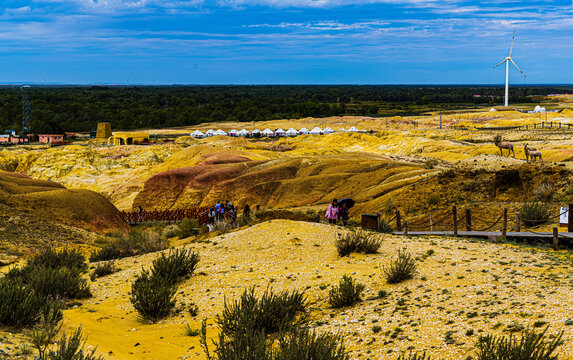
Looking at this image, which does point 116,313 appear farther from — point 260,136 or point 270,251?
point 260,136

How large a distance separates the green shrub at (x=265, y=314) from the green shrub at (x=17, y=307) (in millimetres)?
3344

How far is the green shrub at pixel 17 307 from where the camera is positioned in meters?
8.88

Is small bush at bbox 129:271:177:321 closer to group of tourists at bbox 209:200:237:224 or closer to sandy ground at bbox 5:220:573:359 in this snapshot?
sandy ground at bbox 5:220:573:359

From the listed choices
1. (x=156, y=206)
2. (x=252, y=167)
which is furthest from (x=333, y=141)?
(x=156, y=206)

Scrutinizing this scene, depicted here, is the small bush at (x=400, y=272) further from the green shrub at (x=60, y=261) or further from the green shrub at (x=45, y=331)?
the green shrub at (x=60, y=261)

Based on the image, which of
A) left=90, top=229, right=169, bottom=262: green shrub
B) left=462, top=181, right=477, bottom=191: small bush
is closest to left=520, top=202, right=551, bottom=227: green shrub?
left=462, top=181, right=477, bottom=191: small bush

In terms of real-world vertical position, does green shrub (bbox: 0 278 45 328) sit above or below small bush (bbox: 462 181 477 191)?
below

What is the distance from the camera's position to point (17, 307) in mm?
8992

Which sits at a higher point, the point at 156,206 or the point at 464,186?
the point at 464,186

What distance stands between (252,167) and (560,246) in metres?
31.9

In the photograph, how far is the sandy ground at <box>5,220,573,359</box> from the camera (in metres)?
7.76

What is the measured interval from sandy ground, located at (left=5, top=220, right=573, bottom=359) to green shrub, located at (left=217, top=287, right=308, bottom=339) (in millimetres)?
430

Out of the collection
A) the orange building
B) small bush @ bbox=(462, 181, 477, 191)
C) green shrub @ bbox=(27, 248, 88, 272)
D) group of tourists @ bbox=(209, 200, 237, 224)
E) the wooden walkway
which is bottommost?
group of tourists @ bbox=(209, 200, 237, 224)

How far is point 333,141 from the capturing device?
8144 cm
